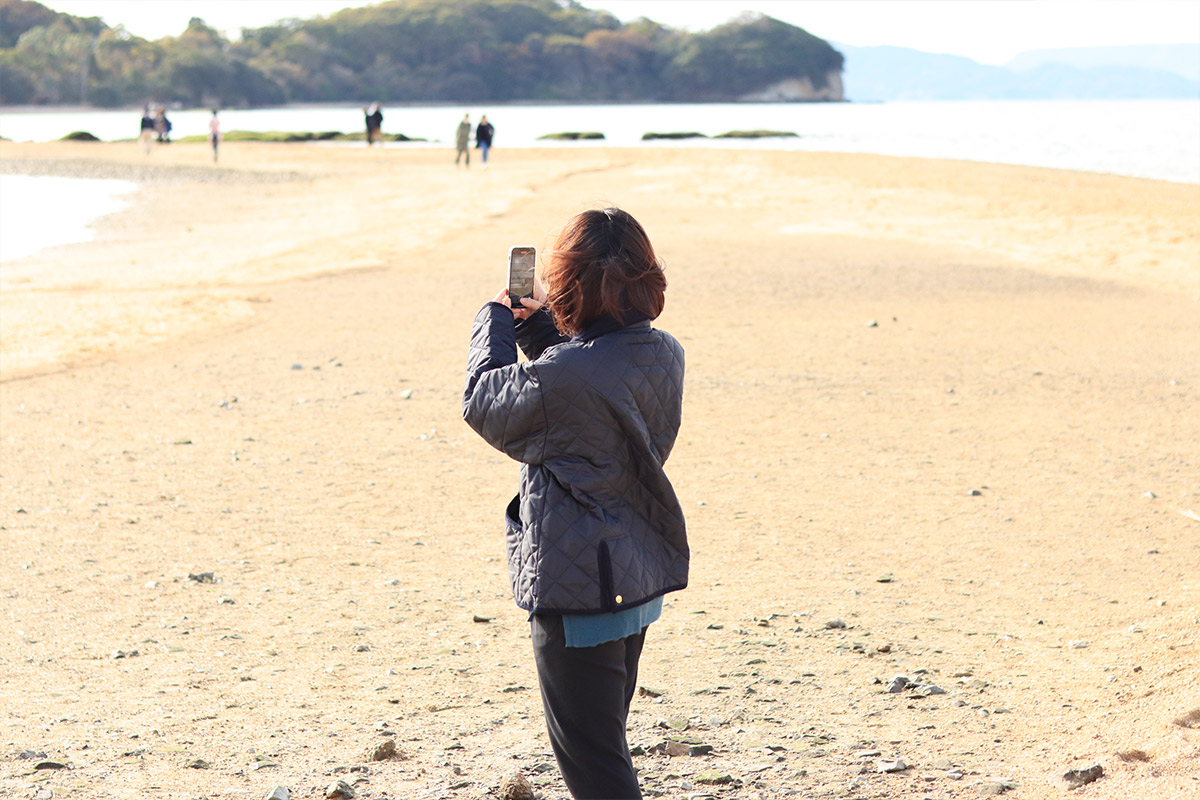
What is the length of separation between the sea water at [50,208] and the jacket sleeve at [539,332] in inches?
681

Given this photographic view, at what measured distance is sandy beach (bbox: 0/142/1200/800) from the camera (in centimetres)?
386

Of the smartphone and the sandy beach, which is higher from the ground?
the smartphone

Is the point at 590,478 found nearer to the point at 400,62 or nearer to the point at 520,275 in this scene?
the point at 520,275

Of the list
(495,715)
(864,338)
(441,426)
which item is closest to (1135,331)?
(864,338)

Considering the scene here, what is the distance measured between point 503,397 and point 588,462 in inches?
9.2

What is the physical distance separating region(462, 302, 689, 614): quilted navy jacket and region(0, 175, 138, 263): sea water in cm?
1755

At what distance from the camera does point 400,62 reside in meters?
178

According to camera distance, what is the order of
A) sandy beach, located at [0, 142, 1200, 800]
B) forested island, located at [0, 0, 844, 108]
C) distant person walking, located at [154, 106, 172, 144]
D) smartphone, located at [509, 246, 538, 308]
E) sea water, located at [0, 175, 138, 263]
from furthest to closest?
forested island, located at [0, 0, 844, 108], distant person walking, located at [154, 106, 172, 144], sea water, located at [0, 175, 138, 263], sandy beach, located at [0, 142, 1200, 800], smartphone, located at [509, 246, 538, 308]

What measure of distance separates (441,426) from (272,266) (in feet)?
29.5

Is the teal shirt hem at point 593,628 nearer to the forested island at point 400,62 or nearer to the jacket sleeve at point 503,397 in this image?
the jacket sleeve at point 503,397

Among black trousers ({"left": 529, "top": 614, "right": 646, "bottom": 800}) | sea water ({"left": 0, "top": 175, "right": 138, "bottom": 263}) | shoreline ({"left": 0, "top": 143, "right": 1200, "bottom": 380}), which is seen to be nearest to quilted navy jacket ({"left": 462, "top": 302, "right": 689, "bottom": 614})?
black trousers ({"left": 529, "top": 614, "right": 646, "bottom": 800})

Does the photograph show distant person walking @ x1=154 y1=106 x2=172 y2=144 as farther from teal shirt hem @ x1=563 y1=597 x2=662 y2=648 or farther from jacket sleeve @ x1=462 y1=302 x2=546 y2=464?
teal shirt hem @ x1=563 y1=597 x2=662 y2=648

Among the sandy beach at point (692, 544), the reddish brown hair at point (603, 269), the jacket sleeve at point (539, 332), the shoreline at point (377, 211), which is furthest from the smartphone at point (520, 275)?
the shoreline at point (377, 211)

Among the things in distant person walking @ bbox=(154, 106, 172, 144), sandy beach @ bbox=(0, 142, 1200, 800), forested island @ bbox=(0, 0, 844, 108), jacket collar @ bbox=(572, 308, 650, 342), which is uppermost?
forested island @ bbox=(0, 0, 844, 108)
